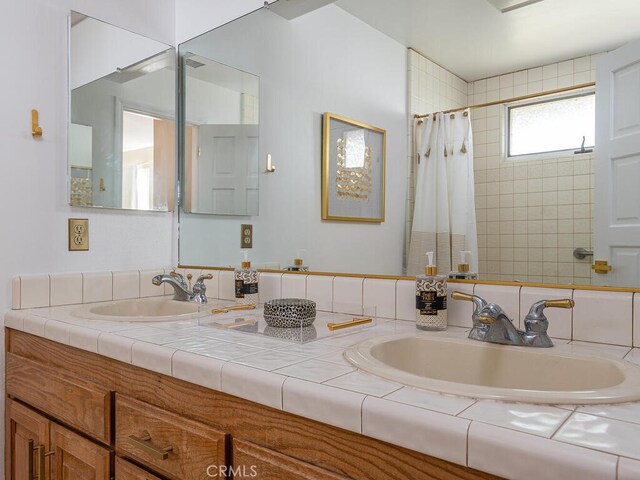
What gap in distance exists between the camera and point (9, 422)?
1.44 metres

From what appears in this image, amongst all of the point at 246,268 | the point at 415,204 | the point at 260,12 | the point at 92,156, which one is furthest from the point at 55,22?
the point at 415,204

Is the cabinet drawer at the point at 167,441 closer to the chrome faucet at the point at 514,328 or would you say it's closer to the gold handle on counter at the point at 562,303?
the chrome faucet at the point at 514,328

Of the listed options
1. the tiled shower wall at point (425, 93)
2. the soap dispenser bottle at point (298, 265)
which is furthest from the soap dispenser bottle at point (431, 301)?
the soap dispenser bottle at point (298, 265)

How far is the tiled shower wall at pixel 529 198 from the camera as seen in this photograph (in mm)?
1044

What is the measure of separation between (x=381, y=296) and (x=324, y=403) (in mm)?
694

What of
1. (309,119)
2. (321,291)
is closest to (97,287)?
(321,291)

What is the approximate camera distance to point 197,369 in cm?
87

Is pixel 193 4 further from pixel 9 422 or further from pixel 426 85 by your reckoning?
pixel 9 422

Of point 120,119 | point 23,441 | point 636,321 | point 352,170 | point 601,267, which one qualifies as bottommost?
point 23,441

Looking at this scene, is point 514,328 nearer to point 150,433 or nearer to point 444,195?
point 444,195

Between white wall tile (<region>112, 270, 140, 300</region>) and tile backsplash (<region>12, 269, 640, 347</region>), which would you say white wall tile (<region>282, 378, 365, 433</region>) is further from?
white wall tile (<region>112, 270, 140, 300</region>)

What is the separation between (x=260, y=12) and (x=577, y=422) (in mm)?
1676

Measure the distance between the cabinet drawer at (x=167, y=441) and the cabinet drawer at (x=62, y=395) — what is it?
58 millimetres

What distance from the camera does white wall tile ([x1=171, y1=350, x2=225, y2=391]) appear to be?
2.74 feet
